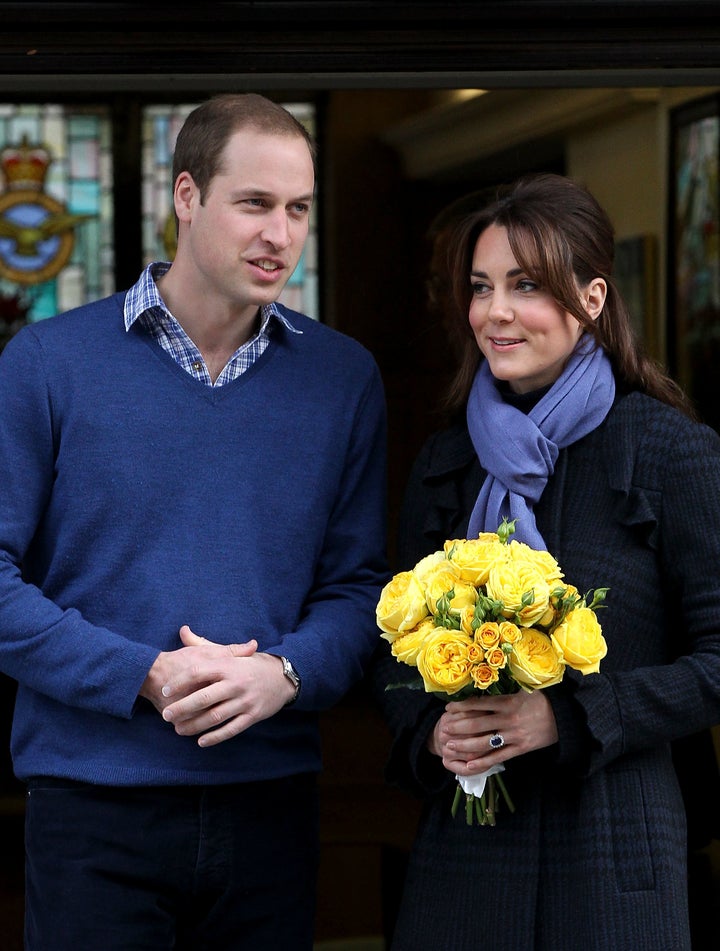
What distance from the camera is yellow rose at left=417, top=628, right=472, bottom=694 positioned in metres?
2.13

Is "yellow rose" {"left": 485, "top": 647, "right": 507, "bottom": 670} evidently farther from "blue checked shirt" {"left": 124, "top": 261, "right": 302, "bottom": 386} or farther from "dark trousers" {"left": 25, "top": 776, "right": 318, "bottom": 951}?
"blue checked shirt" {"left": 124, "top": 261, "right": 302, "bottom": 386}

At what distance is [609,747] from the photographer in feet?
7.54

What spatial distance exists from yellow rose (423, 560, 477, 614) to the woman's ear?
1.84 ft

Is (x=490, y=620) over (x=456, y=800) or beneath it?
over

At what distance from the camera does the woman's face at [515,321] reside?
8.07ft

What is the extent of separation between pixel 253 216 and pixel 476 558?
731 millimetres

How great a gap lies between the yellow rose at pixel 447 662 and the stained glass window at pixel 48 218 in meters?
4.20

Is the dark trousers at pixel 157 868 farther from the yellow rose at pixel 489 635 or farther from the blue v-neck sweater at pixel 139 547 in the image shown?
the yellow rose at pixel 489 635

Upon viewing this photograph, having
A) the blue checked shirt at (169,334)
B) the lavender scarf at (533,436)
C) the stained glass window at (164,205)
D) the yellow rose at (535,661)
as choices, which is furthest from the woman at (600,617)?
the stained glass window at (164,205)

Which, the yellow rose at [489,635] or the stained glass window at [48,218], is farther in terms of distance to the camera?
the stained glass window at [48,218]

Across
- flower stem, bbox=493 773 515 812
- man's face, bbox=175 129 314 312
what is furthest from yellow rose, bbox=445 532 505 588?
man's face, bbox=175 129 314 312

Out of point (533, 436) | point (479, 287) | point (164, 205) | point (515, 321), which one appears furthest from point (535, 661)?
point (164, 205)

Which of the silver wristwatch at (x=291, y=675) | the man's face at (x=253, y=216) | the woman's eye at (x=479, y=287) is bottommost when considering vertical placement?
the silver wristwatch at (x=291, y=675)

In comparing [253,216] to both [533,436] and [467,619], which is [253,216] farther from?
[467,619]
